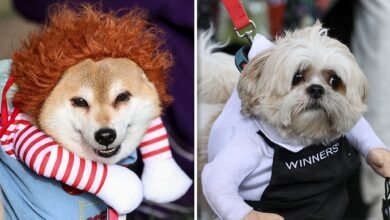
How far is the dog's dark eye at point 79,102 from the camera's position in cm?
79

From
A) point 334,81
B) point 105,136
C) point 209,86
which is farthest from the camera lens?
point 209,86

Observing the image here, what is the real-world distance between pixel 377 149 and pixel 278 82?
0.79 ft

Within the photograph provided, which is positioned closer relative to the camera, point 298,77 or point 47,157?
point 47,157

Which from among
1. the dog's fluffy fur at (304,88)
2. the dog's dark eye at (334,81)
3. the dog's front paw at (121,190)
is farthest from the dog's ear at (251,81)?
the dog's front paw at (121,190)

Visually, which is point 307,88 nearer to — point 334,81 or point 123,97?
point 334,81

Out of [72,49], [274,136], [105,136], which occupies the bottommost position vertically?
[274,136]

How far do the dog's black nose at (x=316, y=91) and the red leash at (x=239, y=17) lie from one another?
0.16 metres

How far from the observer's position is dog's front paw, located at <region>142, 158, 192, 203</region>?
915 mm

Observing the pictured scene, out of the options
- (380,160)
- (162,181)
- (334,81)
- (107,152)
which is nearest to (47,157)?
(107,152)

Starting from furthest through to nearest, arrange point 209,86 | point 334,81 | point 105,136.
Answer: point 209,86 < point 334,81 < point 105,136

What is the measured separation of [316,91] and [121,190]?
1.11 feet

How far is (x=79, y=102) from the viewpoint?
794 mm

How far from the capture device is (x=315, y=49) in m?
0.87

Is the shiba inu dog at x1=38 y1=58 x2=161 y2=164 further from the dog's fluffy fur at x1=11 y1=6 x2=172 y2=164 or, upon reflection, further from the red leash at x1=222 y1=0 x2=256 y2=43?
the red leash at x1=222 y1=0 x2=256 y2=43
